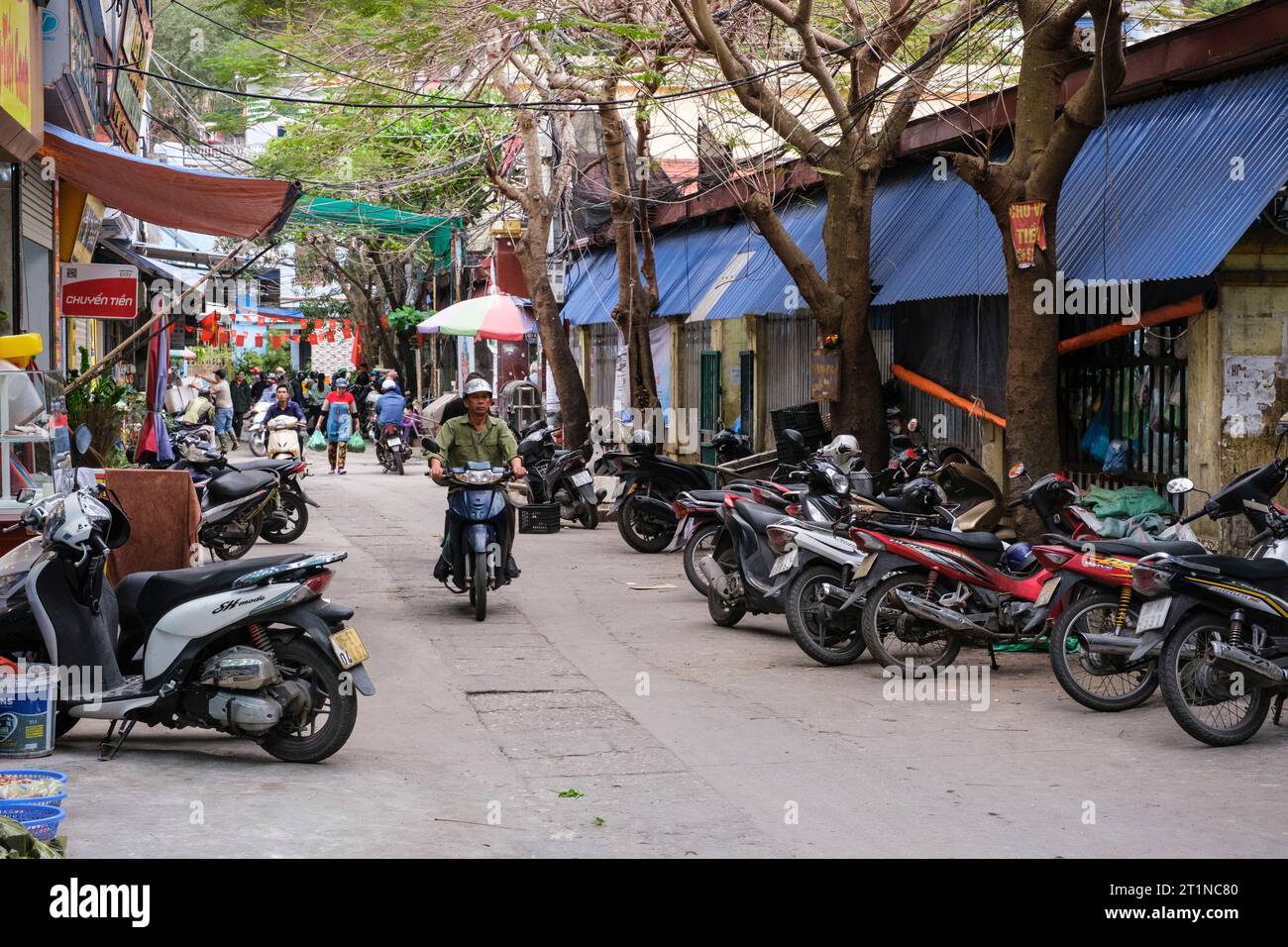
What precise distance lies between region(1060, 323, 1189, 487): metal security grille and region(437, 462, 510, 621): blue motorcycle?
5.18 metres

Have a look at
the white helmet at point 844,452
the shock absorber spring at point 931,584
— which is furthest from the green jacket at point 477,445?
the shock absorber spring at point 931,584

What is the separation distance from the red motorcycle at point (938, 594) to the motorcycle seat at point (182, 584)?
3843 millimetres

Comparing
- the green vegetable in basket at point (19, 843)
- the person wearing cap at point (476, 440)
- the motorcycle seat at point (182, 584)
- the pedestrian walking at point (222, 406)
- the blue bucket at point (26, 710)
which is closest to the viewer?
the green vegetable in basket at point (19, 843)

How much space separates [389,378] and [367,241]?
1527cm

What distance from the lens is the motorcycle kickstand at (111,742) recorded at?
6.75 metres

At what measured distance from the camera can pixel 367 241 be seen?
4256 centimetres

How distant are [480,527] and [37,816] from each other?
6.37m

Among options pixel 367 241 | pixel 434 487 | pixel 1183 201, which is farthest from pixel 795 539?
pixel 367 241

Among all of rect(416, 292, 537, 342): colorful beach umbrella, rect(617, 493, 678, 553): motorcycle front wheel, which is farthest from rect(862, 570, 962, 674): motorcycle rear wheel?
rect(416, 292, 537, 342): colorful beach umbrella

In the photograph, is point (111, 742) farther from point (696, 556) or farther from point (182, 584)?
point (696, 556)

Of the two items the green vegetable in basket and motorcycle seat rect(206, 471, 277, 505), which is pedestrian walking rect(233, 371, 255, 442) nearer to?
motorcycle seat rect(206, 471, 277, 505)

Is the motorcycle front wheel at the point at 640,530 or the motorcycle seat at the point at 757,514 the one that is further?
the motorcycle front wheel at the point at 640,530

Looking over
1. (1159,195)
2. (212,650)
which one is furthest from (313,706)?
(1159,195)

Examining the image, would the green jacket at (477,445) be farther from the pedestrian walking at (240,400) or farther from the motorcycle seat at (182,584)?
the pedestrian walking at (240,400)
